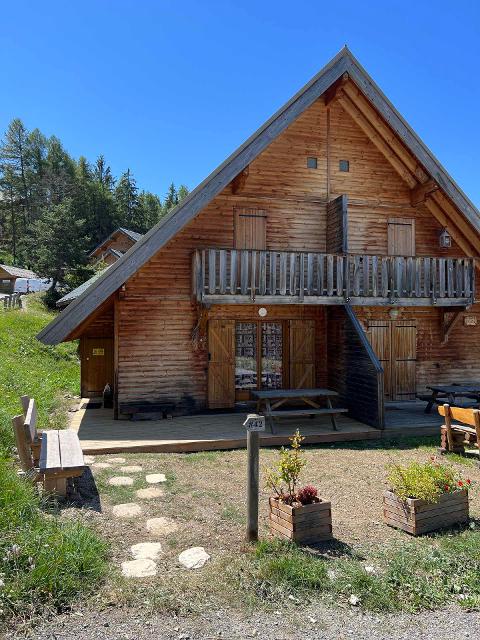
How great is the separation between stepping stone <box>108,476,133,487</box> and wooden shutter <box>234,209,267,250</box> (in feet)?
22.7

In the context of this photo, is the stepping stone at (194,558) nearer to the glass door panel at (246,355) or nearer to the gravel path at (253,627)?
the gravel path at (253,627)

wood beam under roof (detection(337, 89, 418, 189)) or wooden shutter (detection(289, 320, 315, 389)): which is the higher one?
wood beam under roof (detection(337, 89, 418, 189))

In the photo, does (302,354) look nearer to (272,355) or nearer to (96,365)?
(272,355)

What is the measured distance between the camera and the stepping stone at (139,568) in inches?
170

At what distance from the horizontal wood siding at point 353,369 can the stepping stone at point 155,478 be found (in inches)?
203

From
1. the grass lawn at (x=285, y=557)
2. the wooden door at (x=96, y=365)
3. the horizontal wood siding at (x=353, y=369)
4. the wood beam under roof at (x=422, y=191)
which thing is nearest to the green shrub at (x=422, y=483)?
the grass lawn at (x=285, y=557)

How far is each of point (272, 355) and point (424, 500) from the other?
775 centimetres

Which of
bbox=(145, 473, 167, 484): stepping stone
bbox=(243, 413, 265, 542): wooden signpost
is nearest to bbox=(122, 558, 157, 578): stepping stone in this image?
bbox=(243, 413, 265, 542): wooden signpost

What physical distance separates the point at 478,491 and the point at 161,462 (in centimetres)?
475

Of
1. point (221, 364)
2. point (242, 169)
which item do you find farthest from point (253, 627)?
point (242, 169)

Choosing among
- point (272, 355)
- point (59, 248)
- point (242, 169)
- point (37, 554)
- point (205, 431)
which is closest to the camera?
point (37, 554)

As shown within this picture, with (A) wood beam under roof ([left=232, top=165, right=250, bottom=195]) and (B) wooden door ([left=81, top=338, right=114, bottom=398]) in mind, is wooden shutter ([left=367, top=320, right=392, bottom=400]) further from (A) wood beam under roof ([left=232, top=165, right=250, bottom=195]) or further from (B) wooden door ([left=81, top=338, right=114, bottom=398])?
(B) wooden door ([left=81, top=338, right=114, bottom=398])

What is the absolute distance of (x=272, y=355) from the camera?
510 inches

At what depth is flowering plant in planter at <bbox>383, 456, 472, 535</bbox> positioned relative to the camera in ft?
17.6
